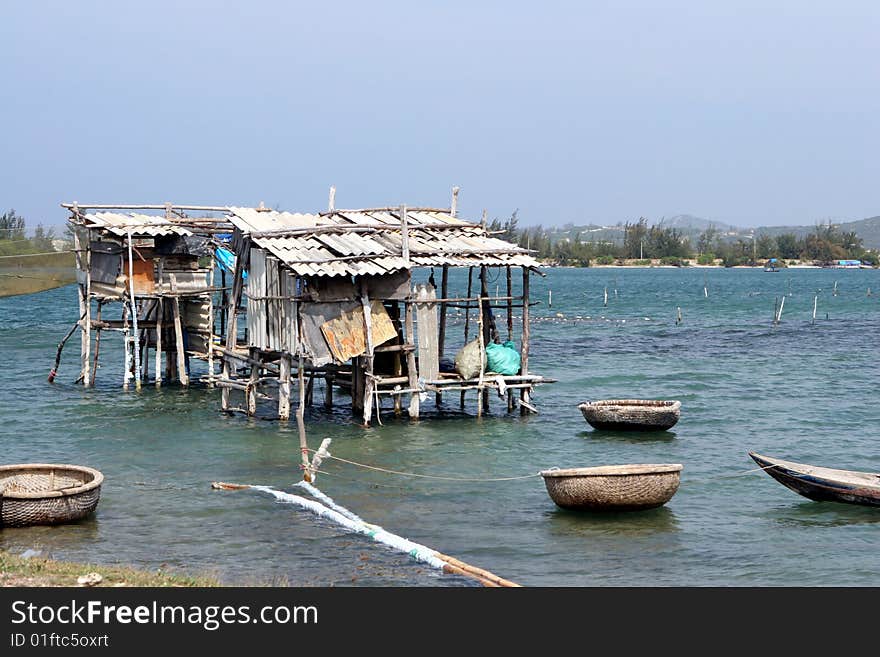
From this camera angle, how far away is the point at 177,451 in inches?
846

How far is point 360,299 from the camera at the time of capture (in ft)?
73.3

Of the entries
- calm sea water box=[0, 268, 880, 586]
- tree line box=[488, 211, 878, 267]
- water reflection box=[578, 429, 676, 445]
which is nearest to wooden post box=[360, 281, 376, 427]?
calm sea water box=[0, 268, 880, 586]

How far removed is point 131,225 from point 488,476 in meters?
13.4

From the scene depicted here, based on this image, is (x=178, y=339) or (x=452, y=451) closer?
(x=452, y=451)

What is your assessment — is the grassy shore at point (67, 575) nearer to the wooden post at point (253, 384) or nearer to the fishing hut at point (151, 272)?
the wooden post at point (253, 384)

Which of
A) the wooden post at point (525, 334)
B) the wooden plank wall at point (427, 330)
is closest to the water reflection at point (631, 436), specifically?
the wooden post at point (525, 334)

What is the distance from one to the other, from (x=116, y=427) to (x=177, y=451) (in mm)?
3348

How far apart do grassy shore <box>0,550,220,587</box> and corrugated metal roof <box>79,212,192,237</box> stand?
16582 millimetres

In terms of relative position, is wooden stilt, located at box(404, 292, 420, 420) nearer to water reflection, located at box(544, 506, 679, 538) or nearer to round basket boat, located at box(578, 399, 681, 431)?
round basket boat, located at box(578, 399, 681, 431)

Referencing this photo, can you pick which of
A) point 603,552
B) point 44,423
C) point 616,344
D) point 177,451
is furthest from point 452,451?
point 616,344

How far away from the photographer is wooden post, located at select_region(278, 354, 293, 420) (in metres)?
22.6

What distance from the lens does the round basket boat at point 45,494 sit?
1491cm

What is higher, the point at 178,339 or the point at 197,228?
the point at 197,228
